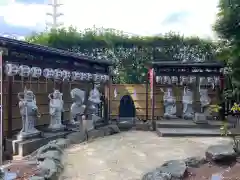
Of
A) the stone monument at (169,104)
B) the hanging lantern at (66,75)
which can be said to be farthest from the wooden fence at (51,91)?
the hanging lantern at (66,75)

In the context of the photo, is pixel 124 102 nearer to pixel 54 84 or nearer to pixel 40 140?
pixel 54 84

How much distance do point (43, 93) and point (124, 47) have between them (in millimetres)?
5908

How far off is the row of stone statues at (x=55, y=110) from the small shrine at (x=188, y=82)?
217cm

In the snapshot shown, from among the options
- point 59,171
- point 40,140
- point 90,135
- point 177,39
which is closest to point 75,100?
point 90,135

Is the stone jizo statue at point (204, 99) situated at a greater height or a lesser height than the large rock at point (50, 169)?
greater

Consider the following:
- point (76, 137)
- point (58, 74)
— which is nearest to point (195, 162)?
point (76, 137)

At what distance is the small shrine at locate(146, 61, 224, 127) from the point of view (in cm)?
1158

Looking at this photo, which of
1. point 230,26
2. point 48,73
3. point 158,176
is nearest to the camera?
point 158,176

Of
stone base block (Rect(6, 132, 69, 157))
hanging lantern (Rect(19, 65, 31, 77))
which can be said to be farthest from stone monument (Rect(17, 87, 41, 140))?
hanging lantern (Rect(19, 65, 31, 77))

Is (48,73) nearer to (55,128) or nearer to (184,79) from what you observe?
(55,128)

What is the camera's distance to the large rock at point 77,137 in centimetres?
834

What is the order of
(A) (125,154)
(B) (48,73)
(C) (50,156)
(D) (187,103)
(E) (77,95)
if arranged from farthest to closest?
(D) (187,103)
(E) (77,95)
(B) (48,73)
(A) (125,154)
(C) (50,156)

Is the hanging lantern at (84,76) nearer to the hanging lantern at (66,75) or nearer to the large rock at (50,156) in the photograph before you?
the hanging lantern at (66,75)

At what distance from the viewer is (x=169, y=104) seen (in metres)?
12.1
